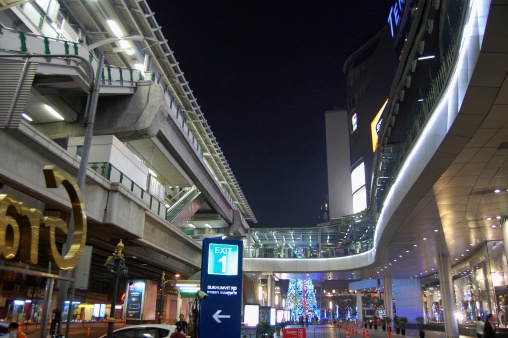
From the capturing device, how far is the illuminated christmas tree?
73.8 m

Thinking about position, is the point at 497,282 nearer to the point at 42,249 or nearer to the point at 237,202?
the point at 42,249

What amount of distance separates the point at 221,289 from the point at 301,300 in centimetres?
6745

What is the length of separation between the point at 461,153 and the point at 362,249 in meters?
30.1

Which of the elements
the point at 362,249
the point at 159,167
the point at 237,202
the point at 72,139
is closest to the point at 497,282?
the point at 362,249

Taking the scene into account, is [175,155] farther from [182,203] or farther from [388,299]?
[388,299]

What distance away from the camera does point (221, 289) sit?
11.5 m


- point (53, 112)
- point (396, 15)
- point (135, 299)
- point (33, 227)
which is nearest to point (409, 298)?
point (396, 15)

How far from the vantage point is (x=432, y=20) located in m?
12.5

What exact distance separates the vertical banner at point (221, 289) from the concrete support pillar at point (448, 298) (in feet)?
78.2

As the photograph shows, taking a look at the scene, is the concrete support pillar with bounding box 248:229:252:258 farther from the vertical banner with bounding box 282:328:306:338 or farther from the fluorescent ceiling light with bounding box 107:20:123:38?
the vertical banner with bounding box 282:328:306:338

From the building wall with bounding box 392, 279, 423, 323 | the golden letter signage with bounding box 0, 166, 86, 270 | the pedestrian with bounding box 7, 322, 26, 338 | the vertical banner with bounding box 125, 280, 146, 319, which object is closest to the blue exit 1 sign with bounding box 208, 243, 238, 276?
the golden letter signage with bounding box 0, 166, 86, 270

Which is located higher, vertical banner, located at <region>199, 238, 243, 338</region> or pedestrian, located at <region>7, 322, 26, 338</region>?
vertical banner, located at <region>199, 238, 243, 338</region>

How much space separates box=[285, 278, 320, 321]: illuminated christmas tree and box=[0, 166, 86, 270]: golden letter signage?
67861 mm

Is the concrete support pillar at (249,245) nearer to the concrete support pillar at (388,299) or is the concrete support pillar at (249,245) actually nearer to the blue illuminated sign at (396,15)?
the concrete support pillar at (388,299)
